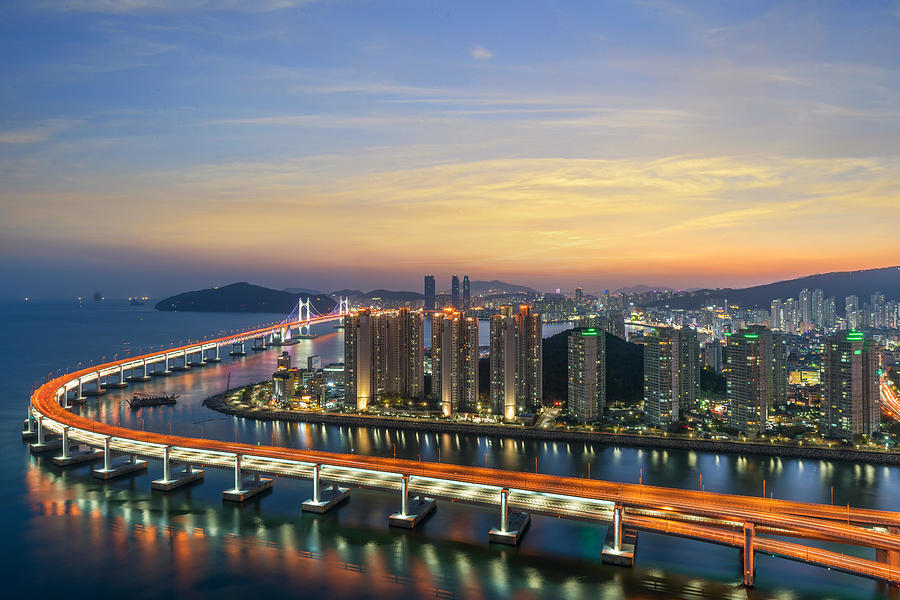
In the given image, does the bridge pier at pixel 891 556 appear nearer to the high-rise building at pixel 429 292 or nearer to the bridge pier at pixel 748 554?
the bridge pier at pixel 748 554

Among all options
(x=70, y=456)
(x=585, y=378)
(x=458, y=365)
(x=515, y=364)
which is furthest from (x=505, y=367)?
(x=70, y=456)

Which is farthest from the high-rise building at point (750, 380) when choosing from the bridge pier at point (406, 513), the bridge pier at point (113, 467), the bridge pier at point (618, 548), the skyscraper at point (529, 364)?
the bridge pier at point (113, 467)

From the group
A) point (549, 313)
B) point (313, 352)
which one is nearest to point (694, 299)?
point (549, 313)

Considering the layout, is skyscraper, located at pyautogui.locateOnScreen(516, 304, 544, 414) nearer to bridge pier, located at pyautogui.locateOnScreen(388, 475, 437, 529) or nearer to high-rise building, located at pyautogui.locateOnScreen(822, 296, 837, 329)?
bridge pier, located at pyautogui.locateOnScreen(388, 475, 437, 529)

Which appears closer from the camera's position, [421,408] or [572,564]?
[572,564]

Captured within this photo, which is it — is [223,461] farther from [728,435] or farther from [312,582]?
[728,435]

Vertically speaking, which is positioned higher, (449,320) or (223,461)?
(449,320)
